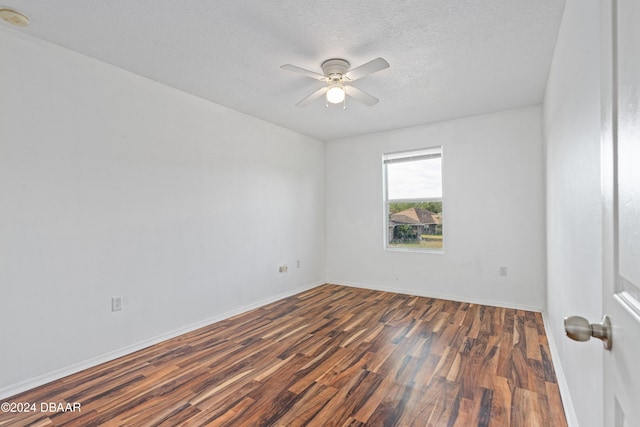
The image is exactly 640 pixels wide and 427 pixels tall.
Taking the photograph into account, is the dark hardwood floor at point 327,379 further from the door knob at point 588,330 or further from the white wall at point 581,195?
the door knob at point 588,330

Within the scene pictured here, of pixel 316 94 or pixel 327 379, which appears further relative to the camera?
pixel 316 94

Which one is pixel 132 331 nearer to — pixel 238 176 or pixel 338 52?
pixel 238 176

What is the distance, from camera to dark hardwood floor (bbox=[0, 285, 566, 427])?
1856 millimetres

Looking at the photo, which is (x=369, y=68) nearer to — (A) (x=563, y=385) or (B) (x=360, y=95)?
(B) (x=360, y=95)

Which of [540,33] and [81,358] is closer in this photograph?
[540,33]

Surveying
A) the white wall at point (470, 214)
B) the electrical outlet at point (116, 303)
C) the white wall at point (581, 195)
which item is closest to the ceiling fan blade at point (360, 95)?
the white wall at point (581, 195)

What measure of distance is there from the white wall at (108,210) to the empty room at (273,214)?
0.02m

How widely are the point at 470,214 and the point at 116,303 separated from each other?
4192mm

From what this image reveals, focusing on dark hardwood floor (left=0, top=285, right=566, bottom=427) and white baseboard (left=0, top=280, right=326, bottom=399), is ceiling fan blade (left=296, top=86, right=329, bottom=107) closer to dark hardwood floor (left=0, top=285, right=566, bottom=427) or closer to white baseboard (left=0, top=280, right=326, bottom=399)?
dark hardwood floor (left=0, top=285, right=566, bottom=427)

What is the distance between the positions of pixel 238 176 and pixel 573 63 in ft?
10.7

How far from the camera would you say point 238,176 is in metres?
3.86

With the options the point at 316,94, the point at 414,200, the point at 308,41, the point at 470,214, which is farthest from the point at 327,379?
the point at 414,200

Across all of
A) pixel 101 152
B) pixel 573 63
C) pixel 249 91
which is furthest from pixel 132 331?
pixel 573 63

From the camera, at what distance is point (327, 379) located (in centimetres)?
225
